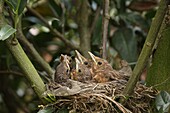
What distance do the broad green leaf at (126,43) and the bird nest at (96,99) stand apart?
480 millimetres

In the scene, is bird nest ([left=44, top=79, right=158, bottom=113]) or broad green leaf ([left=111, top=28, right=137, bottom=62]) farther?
broad green leaf ([left=111, top=28, right=137, bottom=62])

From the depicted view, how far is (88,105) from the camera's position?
1399 mm

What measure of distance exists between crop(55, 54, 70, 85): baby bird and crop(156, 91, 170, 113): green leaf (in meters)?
0.40

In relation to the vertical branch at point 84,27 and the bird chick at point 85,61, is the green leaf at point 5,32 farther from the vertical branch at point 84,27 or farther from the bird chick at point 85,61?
the vertical branch at point 84,27

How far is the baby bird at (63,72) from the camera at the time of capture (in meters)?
1.62

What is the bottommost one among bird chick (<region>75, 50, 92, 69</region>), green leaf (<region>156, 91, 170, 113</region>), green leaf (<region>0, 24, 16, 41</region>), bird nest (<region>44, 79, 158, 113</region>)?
green leaf (<region>156, 91, 170, 113</region>)

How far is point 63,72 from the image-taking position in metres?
1.65

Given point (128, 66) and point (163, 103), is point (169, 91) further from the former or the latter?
point (128, 66)

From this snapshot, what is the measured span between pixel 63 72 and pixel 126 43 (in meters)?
0.45

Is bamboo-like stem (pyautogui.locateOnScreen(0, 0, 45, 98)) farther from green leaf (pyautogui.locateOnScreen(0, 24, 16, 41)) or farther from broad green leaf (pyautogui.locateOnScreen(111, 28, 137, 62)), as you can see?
broad green leaf (pyautogui.locateOnScreen(111, 28, 137, 62))

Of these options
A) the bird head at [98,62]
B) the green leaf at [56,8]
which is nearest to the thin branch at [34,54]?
the bird head at [98,62]

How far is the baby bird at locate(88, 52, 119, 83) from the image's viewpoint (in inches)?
66.9

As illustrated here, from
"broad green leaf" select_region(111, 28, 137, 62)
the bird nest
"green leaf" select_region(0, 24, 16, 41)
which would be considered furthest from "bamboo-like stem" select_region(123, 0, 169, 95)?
"broad green leaf" select_region(111, 28, 137, 62)

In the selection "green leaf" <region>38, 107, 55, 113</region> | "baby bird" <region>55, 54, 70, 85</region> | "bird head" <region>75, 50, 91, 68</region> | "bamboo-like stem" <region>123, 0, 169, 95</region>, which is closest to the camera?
"bamboo-like stem" <region>123, 0, 169, 95</region>
